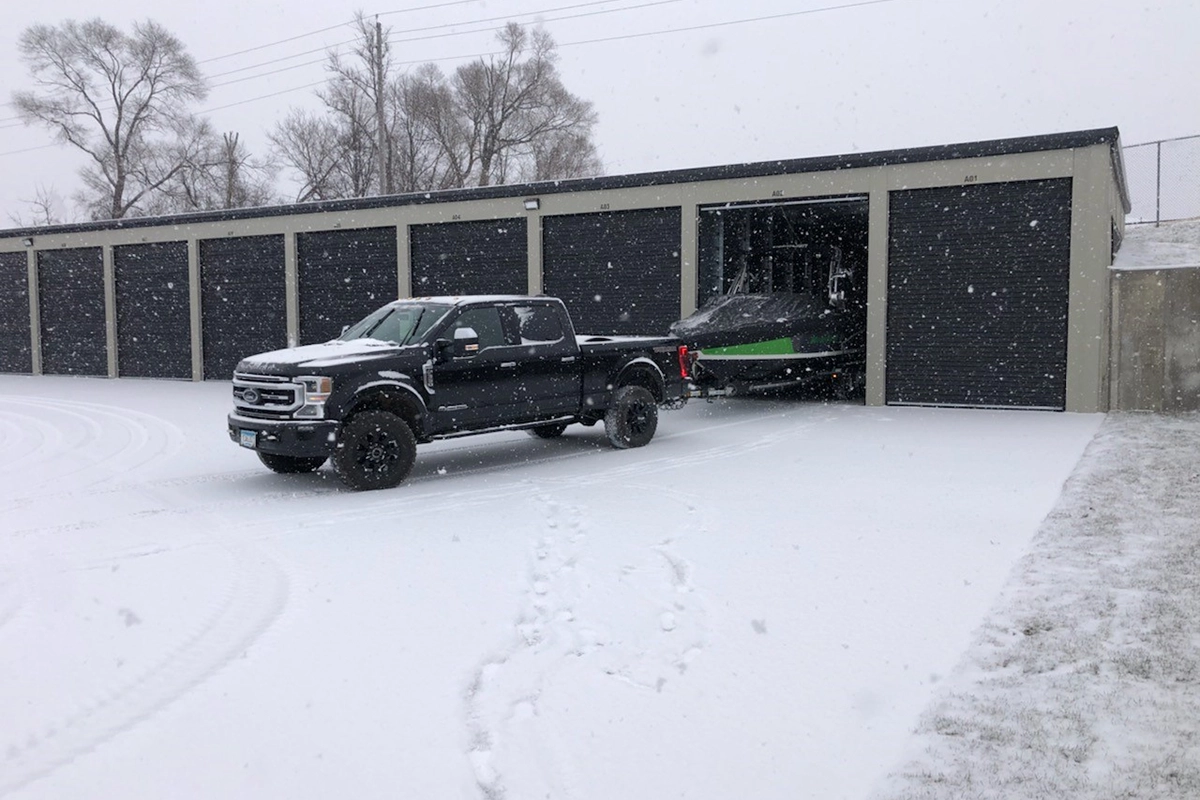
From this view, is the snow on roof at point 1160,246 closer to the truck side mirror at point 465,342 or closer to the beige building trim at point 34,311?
the truck side mirror at point 465,342

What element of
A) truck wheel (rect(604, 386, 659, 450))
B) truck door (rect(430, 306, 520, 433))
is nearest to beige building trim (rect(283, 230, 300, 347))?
truck wheel (rect(604, 386, 659, 450))

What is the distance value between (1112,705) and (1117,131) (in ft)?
42.6

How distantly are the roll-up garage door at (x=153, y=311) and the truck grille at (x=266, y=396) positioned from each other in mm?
16795

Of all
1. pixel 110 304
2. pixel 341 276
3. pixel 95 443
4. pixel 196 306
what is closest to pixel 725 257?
pixel 341 276

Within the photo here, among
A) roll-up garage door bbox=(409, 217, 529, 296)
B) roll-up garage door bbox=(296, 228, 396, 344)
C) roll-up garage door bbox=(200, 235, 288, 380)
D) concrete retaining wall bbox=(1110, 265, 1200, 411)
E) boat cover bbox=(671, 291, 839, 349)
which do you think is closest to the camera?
boat cover bbox=(671, 291, 839, 349)

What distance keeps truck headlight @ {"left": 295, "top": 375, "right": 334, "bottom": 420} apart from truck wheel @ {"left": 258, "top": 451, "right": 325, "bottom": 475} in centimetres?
115

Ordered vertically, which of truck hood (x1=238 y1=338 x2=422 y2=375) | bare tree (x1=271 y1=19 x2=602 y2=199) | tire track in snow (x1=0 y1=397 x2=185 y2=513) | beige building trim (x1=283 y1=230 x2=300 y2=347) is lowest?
tire track in snow (x1=0 y1=397 x2=185 y2=513)

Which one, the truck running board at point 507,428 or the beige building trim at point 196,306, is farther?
the beige building trim at point 196,306

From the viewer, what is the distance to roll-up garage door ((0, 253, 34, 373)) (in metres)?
27.5

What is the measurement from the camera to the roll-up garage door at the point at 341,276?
2173cm

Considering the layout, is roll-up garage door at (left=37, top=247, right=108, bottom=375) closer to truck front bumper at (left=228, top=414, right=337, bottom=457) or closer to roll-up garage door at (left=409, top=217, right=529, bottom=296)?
roll-up garage door at (left=409, top=217, right=529, bottom=296)

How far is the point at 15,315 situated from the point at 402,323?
2302cm

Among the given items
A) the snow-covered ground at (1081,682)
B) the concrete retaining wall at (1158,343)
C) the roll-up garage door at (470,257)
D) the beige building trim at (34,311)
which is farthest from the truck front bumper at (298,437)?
the beige building trim at (34,311)

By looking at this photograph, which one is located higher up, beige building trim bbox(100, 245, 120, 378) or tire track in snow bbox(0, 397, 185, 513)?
beige building trim bbox(100, 245, 120, 378)
